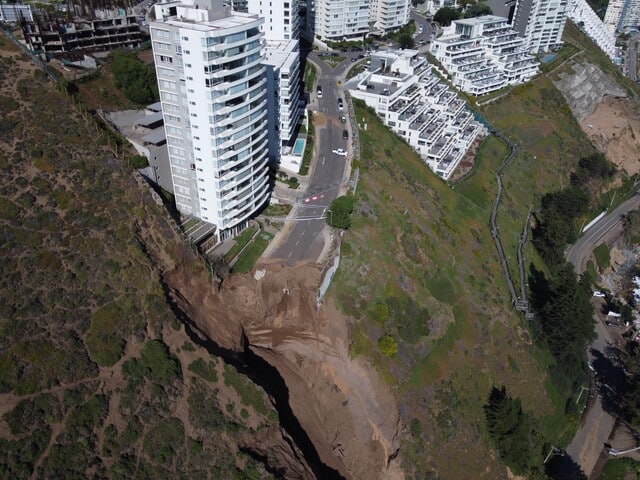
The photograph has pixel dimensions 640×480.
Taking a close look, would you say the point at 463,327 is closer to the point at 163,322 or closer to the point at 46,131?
the point at 163,322

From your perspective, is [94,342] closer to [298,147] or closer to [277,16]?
[298,147]

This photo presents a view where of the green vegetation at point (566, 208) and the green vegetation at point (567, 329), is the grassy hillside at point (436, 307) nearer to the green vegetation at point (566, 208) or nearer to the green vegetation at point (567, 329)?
the green vegetation at point (567, 329)

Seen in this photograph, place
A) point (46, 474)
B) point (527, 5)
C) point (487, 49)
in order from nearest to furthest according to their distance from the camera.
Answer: point (46, 474), point (487, 49), point (527, 5)

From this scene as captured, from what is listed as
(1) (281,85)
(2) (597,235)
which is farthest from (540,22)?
(1) (281,85)

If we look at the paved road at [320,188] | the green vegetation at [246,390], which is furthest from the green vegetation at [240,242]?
the green vegetation at [246,390]

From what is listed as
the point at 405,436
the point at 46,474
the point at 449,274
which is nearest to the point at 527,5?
the point at 449,274

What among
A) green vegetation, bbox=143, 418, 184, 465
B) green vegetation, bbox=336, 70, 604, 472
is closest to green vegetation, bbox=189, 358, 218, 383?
green vegetation, bbox=143, 418, 184, 465
